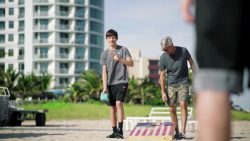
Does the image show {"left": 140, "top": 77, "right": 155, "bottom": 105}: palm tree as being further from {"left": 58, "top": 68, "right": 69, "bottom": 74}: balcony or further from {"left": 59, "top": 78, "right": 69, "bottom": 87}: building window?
{"left": 58, "top": 68, "right": 69, "bottom": 74}: balcony

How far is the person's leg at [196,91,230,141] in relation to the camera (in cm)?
Result: 199

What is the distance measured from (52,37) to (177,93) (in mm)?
94211

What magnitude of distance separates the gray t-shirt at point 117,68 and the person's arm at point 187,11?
754 cm

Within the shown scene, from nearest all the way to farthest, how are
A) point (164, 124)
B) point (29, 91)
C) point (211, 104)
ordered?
point (211, 104)
point (164, 124)
point (29, 91)

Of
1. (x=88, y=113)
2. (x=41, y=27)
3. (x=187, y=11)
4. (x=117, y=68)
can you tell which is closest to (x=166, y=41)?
(x=117, y=68)

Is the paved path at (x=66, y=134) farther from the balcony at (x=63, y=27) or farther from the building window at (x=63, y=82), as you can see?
the balcony at (x=63, y=27)

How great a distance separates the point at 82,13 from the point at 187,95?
95.9 metres

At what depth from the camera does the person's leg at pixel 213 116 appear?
1.99 metres

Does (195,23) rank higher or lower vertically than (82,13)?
lower

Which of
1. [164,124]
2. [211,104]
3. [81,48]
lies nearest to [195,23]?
[211,104]

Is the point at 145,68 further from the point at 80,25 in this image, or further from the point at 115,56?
the point at 115,56

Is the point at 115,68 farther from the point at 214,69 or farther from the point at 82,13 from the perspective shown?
the point at 82,13

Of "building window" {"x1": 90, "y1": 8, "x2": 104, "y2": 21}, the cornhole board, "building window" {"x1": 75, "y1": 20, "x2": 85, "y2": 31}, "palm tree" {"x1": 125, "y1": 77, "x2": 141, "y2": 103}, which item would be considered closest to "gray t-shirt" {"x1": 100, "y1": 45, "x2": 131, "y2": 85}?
the cornhole board

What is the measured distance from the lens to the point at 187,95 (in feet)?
31.4
